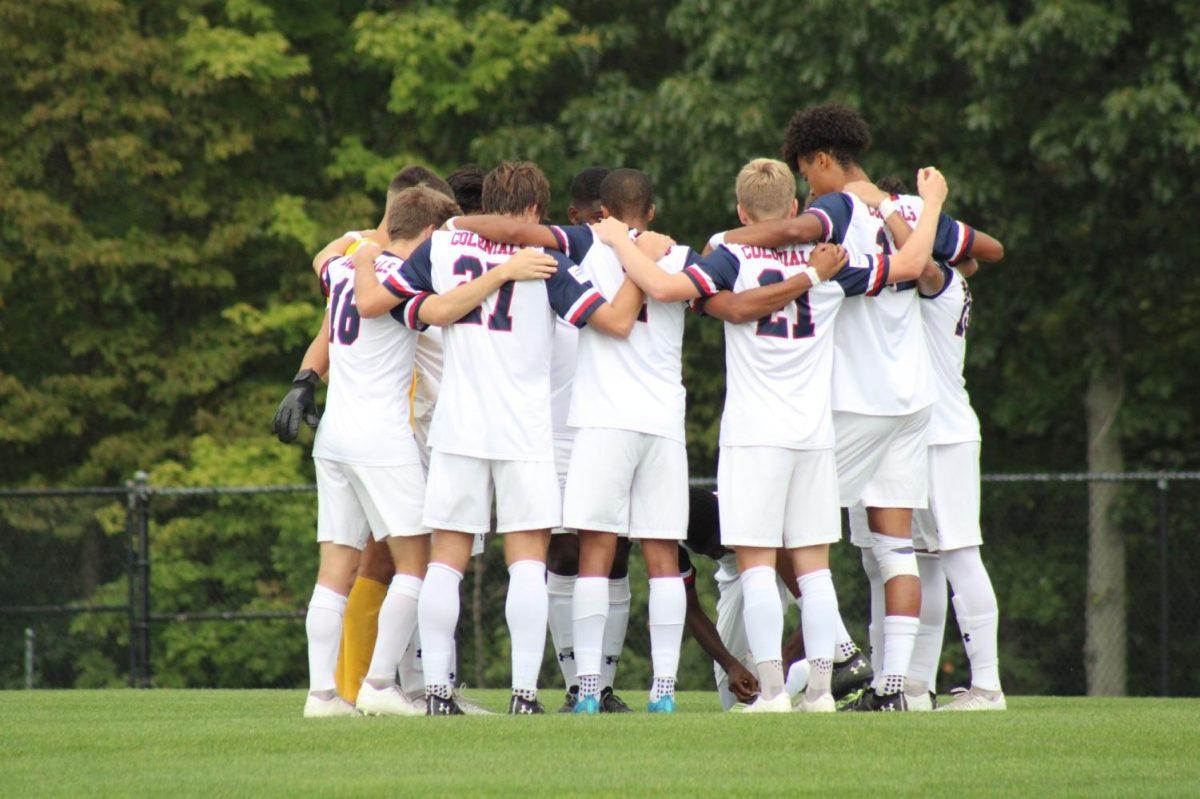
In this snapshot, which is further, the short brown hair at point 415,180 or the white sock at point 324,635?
the short brown hair at point 415,180

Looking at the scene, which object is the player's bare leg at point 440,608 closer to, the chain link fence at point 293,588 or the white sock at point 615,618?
the white sock at point 615,618

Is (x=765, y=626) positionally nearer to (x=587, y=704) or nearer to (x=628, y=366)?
(x=587, y=704)

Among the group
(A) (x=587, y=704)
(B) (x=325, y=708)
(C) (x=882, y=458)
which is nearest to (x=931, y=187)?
(C) (x=882, y=458)

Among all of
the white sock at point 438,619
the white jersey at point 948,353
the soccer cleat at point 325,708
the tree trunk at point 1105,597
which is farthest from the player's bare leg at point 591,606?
the tree trunk at point 1105,597

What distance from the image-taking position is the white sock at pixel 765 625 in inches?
282

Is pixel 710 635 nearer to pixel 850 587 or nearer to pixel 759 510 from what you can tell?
pixel 759 510

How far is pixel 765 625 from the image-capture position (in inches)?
281

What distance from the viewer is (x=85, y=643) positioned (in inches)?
607

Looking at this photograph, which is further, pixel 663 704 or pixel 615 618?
pixel 615 618

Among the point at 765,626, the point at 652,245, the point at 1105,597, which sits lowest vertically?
the point at 1105,597

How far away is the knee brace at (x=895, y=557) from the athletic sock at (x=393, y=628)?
1900mm

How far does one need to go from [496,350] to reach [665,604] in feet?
4.05

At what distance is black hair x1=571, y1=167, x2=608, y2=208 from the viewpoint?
309 inches

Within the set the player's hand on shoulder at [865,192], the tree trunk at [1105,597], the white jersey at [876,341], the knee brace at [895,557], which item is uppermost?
the player's hand on shoulder at [865,192]
